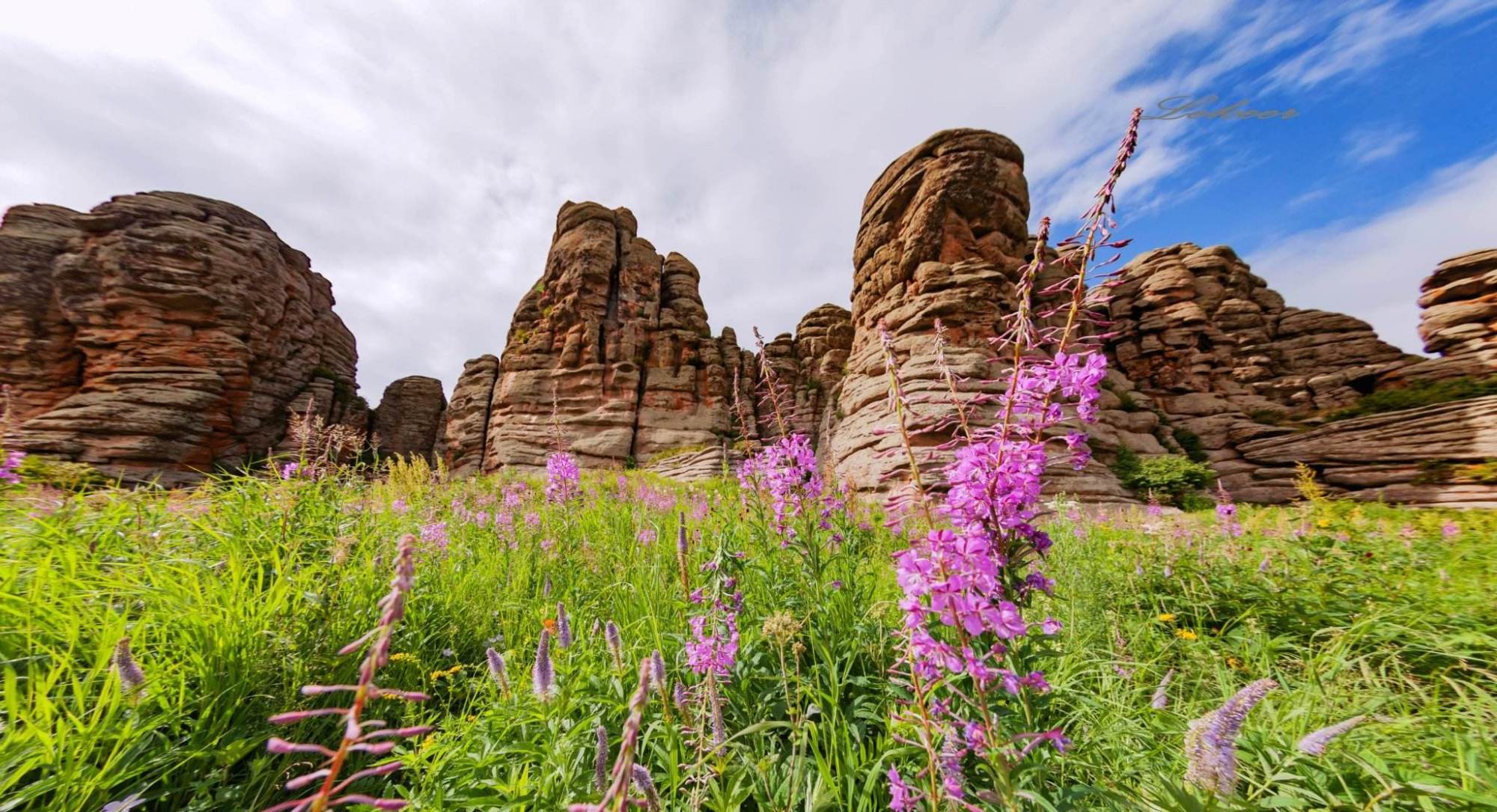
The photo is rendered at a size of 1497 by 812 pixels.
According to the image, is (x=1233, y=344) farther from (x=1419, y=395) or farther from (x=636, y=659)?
(x=636, y=659)

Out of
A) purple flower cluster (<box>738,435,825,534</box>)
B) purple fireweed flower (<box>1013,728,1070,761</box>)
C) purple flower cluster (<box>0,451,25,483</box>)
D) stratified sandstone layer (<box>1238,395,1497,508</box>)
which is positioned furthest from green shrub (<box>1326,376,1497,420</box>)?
purple flower cluster (<box>0,451,25,483</box>)

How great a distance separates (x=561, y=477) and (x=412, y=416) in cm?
4545

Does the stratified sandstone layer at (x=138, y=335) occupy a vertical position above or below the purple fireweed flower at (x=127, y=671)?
above

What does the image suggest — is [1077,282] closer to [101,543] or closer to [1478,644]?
[1478,644]

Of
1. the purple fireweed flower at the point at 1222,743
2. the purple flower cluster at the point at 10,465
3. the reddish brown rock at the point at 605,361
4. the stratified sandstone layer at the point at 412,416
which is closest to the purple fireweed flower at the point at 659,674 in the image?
the purple fireweed flower at the point at 1222,743

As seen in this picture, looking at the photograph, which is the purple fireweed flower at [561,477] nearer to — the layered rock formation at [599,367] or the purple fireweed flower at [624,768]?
the purple fireweed flower at [624,768]

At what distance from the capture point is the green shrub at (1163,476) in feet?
52.0

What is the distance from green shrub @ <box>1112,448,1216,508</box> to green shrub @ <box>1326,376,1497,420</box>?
22.6ft

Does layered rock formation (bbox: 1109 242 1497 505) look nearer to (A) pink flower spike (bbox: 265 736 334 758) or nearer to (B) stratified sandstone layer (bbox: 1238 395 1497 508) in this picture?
(B) stratified sandstone layer (bbox: 1238 395 1497 508)

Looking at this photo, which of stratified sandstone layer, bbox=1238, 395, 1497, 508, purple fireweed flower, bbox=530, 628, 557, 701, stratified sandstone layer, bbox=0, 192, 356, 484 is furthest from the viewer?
stratified sandstone layer, bbox=0, 192, 356, 484

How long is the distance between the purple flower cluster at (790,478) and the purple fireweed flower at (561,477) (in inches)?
93.9

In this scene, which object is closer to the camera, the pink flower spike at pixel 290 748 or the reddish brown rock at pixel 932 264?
the pink flower spike at pixel 290 748

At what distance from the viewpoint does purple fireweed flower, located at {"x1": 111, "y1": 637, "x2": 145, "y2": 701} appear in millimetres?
1764

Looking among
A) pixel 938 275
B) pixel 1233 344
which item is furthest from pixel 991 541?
pixel 1233 344
